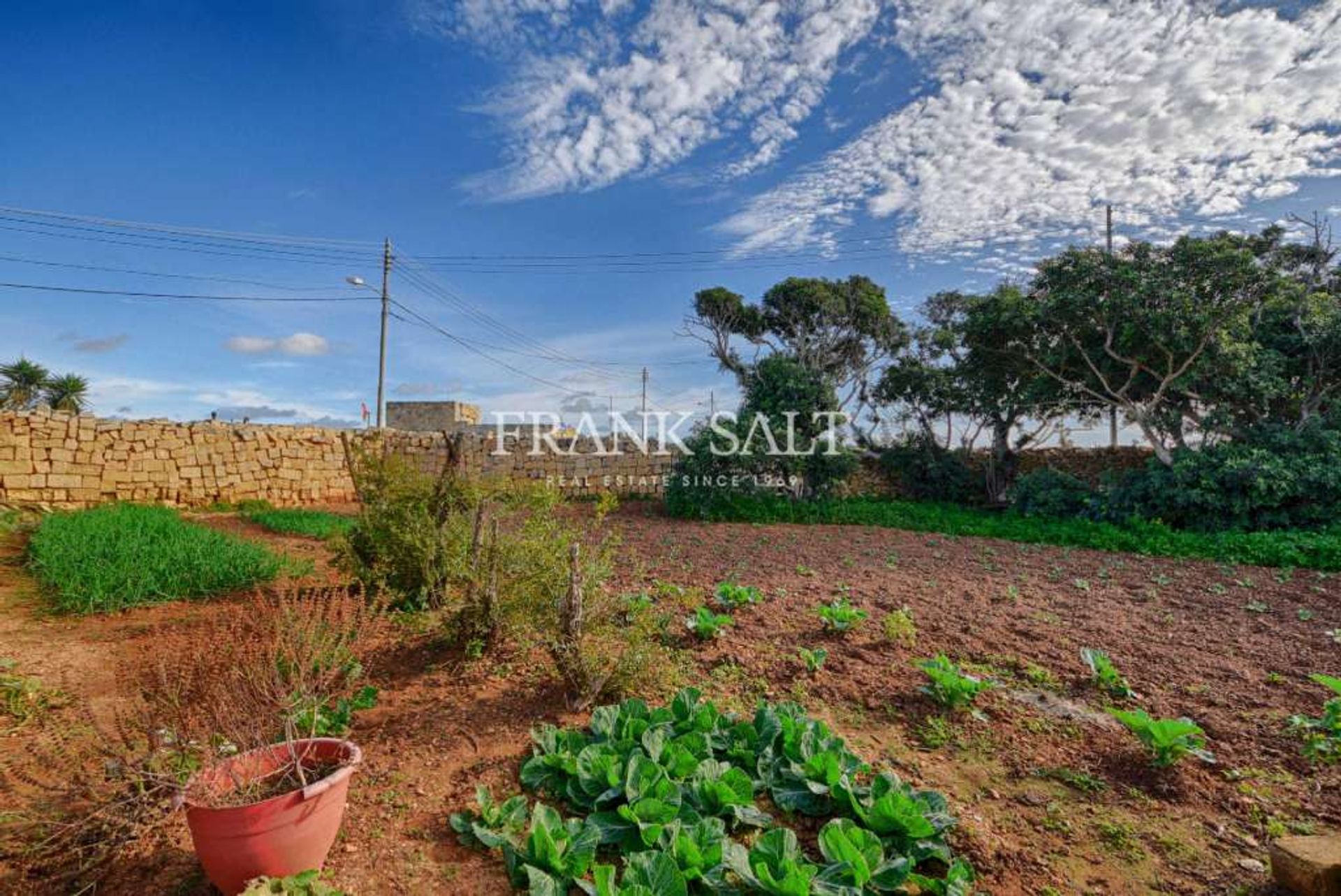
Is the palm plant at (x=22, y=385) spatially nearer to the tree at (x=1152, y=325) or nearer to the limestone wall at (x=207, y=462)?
the limestone wall at (x=207, y=462)

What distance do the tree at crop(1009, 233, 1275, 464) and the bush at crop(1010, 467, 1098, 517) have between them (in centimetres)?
126

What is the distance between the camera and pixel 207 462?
10109 millimetres

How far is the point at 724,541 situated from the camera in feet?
26.2

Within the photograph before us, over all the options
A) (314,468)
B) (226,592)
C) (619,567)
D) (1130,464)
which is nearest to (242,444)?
(314,468)

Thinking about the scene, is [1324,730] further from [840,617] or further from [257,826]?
[257,826]

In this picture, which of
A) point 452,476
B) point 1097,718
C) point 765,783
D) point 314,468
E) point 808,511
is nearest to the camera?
point 765,783

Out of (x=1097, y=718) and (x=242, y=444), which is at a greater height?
(x=242, y=444)

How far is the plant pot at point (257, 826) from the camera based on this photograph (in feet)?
5.20

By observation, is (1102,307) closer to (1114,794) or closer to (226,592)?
(1114,794)

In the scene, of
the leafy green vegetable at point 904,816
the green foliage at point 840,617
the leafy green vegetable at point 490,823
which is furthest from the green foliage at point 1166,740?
the leafy green vegetable at point 490,823

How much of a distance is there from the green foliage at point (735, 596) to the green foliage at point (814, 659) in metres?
0.99

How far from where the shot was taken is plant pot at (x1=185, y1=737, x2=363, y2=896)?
1586 mm

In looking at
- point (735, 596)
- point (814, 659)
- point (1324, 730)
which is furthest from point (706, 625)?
point (1324, 730)

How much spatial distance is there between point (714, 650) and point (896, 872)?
1832 mm
